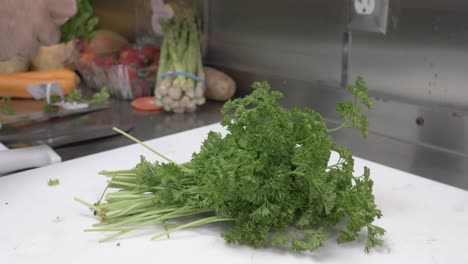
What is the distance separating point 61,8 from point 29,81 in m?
1.00

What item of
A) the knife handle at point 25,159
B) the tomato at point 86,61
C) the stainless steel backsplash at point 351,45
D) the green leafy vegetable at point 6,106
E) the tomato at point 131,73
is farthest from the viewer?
the tomato at point 86,61

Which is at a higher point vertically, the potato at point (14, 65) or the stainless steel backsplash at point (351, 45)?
the stainless steel backsplash at point (351, 45)

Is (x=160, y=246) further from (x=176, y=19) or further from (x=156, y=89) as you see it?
(x=176, y=19)

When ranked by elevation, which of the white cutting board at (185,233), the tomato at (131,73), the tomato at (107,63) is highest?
the tomato at (107,63)

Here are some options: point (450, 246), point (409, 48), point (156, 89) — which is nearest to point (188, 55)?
point (156, 89)

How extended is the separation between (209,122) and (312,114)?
1004 millimetres

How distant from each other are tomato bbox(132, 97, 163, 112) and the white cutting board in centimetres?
86

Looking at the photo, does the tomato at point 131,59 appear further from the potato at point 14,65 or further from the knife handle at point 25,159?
the knife handle at point 25,159

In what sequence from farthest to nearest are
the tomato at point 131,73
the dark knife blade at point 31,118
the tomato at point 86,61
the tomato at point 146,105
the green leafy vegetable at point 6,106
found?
the tomato at point 86,61
the tomato at point 131,73
the tomato at point 146,105
the green leafy vegetable at point 6,106
the dark knife blade at point 31,118

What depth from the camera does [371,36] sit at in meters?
1.80

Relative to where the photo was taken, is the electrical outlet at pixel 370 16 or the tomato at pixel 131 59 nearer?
the electrical outlet at pixel 370 16

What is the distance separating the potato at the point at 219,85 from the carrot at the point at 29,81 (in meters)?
0.58

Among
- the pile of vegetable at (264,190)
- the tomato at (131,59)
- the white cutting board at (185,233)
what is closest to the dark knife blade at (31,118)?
the tomato at (131,59)

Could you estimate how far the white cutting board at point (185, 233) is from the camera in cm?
99
